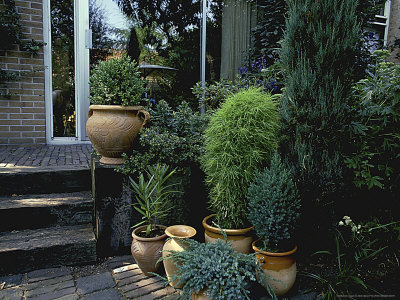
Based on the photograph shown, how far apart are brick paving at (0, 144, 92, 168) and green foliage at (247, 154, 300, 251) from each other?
1.93 meters

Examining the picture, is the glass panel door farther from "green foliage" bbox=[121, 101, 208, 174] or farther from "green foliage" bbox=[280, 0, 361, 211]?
"green foliage" bbox=[280, 0, 361, 211]

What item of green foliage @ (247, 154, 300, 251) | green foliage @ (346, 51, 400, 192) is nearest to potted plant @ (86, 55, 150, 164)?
green foliage @ (247, 154, 300, 251)

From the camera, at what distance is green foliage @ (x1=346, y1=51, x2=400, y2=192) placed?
230 cm

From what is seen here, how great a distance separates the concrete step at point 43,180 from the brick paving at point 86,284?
0.85 metres

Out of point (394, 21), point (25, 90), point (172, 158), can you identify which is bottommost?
point (172, 158)

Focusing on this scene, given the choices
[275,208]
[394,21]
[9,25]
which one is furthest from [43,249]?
[394,21]

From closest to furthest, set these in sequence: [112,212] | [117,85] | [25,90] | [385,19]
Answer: [112,212] → [117,85] → [25,90] → [385,19]

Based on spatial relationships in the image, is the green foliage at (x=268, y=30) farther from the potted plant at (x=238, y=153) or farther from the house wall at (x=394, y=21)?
the house wall at (x=394, y=21)

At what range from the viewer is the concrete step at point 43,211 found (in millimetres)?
2604

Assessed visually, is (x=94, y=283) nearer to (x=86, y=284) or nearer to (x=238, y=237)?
(x=86, y=284)

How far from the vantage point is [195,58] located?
5703mm

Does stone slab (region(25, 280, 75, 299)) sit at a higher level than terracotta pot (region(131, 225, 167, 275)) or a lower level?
lower

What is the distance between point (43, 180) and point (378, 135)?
2947mm

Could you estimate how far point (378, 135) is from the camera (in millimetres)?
2424
